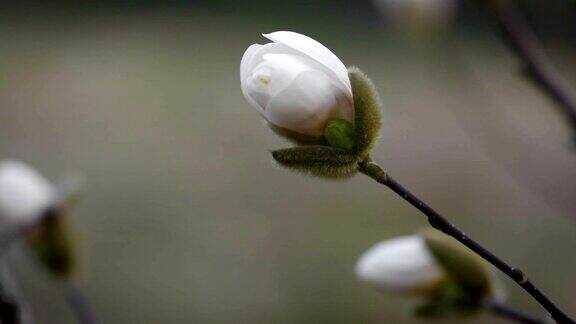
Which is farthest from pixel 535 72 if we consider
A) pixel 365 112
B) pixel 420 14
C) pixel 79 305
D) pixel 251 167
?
pixel 251 167

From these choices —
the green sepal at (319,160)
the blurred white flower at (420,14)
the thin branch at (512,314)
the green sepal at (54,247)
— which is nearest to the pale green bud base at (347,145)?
the green sepal at (319,160)

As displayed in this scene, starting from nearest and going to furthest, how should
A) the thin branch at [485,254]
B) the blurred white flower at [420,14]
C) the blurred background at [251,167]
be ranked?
1. the thin branch at [485,254]
2. the blurred white flower at [420,14]
3. the blurred background at [251,167]

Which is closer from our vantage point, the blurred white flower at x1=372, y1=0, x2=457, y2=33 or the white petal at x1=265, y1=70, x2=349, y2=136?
the white petal at x1=265, y1=70, x2=349, y2=136

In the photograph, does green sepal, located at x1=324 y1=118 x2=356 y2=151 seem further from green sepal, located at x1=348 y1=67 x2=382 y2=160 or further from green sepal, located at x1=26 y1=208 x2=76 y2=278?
green sepal, located at x1=26 y1=208 x2=76 y2=278

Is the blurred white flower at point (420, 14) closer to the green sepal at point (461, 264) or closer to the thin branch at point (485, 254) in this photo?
the green sepal at point (461, 264)

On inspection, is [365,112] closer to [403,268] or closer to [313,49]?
[313,49]

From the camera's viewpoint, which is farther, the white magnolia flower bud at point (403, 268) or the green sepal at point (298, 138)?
the white magnolia flower bud at point (403, 268)

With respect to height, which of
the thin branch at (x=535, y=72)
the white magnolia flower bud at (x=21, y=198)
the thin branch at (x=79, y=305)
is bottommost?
the thin branch at (x=79, y=305)

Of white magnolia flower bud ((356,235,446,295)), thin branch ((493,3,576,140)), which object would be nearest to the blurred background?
thin branch ((493,3,576,140))
